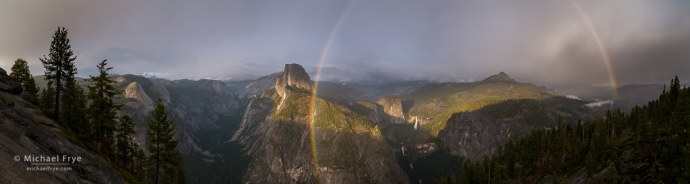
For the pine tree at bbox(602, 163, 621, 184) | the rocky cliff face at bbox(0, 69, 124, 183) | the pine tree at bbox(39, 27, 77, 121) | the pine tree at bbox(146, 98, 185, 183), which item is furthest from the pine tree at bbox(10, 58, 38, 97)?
the pine tree at bbox(602, 163, 621, 184)

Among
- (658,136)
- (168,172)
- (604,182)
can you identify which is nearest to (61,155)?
(168,172)

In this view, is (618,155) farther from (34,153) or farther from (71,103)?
(71,103)

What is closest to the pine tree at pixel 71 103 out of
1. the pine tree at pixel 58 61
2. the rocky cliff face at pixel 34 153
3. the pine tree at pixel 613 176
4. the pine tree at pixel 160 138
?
the pine tree at pixel 58 61

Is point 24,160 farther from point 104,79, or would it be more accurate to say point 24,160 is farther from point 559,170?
point 559,170

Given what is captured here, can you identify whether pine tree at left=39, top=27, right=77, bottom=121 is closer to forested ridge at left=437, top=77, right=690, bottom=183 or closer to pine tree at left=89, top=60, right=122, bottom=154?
pine tree at left=89, top=60, right=122, bottom=154

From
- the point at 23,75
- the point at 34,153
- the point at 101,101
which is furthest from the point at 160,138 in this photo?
the point at 23,75

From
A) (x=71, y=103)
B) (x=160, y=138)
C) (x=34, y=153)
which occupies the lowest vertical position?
(x=160, y=138)

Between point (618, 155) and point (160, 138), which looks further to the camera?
point (618, 155)
